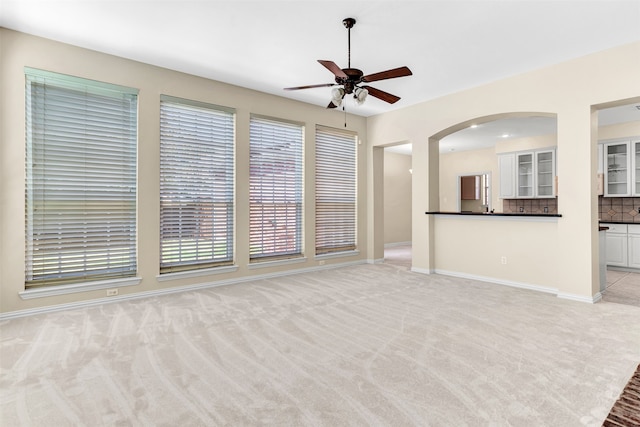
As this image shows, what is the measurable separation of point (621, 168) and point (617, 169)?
0.06 m

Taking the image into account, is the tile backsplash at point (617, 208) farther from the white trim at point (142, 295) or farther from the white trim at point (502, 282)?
the white trim at point (142, 295)

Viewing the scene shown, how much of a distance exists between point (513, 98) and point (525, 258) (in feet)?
7.24

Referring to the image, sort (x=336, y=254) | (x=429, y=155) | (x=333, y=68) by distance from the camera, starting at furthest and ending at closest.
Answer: (x=336, y=254)
(x=429, y=155)
(x=333, y=68)

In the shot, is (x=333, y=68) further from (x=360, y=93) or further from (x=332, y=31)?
(x=332, y=31)

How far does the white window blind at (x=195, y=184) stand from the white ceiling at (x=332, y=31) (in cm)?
64

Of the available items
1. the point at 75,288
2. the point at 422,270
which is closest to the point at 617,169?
the point at 422,270

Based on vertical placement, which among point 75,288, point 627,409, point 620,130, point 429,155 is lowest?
point 627,409

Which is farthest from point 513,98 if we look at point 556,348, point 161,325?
point 161,325

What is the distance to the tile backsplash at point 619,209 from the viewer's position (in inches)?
243

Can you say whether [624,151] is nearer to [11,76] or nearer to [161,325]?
[161,325]

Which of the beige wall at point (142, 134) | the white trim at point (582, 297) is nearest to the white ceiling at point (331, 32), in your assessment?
the beige wall at point (142, 134)

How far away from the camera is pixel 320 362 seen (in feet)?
7.73

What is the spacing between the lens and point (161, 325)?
3102 millimetres

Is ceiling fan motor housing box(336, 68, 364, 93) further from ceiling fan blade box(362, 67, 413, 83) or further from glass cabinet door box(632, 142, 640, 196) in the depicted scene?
glass cabinet door box(632, 142, 640, 196)
